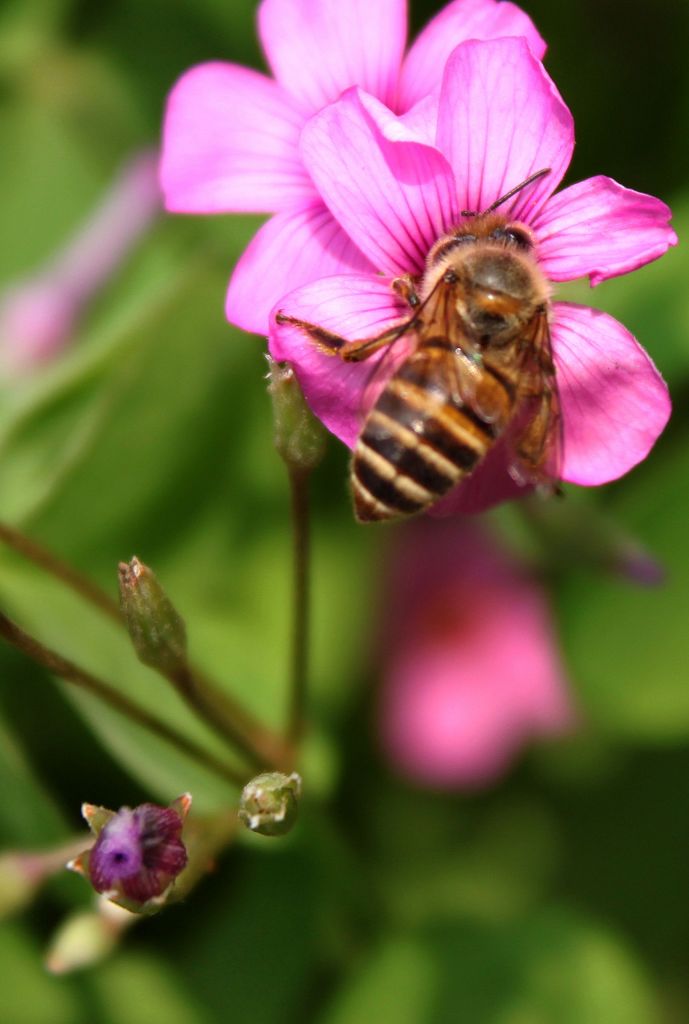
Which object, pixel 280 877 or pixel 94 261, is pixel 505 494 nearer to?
pixel 280 877

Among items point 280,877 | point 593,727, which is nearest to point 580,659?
point 593,727

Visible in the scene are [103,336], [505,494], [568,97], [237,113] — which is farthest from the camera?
[568,97]

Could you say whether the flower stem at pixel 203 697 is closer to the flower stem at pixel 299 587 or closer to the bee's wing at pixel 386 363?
the flower stem at pixel 299 587

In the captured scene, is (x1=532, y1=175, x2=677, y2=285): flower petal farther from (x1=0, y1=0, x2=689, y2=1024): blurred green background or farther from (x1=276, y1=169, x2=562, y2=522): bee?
(x1=0, y1=0, x2=689, y2=1024): blurred green background

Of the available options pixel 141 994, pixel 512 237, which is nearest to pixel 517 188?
pixel 512 237

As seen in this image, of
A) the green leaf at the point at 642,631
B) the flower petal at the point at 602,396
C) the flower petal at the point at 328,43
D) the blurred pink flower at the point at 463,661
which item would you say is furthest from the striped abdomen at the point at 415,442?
the blurred pink flower at the point at 463,661

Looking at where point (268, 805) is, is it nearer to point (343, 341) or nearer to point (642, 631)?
point (343, 341)
